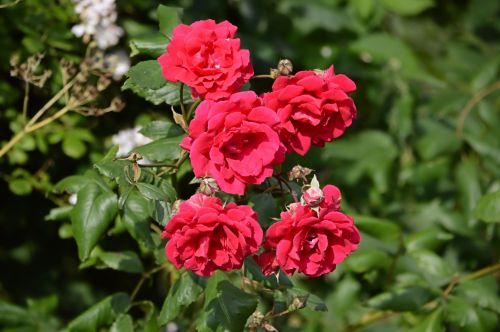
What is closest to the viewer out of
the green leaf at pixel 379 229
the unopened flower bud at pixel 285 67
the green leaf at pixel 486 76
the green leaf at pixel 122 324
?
the unopened flower bud at pixel 285 67

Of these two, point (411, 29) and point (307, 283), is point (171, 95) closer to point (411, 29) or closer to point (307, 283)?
point (307, 283)

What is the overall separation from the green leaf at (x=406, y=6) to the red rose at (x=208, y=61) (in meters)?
1.49

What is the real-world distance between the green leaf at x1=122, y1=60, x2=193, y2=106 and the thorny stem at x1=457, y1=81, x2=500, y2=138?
108cm

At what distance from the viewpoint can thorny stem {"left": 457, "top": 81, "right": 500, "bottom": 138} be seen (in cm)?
230

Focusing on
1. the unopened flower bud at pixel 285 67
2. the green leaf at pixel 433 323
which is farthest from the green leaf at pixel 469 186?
the unopened flower bud at pixel 285 67

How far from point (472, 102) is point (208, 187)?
1.41 metres

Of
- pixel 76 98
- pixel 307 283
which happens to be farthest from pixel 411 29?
pixel 76 98

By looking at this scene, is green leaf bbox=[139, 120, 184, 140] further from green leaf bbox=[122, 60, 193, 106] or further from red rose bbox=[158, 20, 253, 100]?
red rose bbox=[158, 20, 253, 100]

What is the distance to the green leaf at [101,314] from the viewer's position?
5.30ft

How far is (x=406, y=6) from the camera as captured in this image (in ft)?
8.64

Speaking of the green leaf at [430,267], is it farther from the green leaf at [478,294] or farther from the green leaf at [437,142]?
the green leaf at [437,142]

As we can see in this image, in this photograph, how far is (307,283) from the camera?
2461mm

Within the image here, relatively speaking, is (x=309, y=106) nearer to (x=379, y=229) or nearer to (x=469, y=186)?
(x=379, y=229)

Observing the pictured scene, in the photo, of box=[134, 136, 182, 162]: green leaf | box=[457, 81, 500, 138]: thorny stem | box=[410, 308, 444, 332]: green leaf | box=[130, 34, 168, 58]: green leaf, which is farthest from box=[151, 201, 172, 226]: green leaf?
box=[457, 81, 500, 138]: thorny stem
